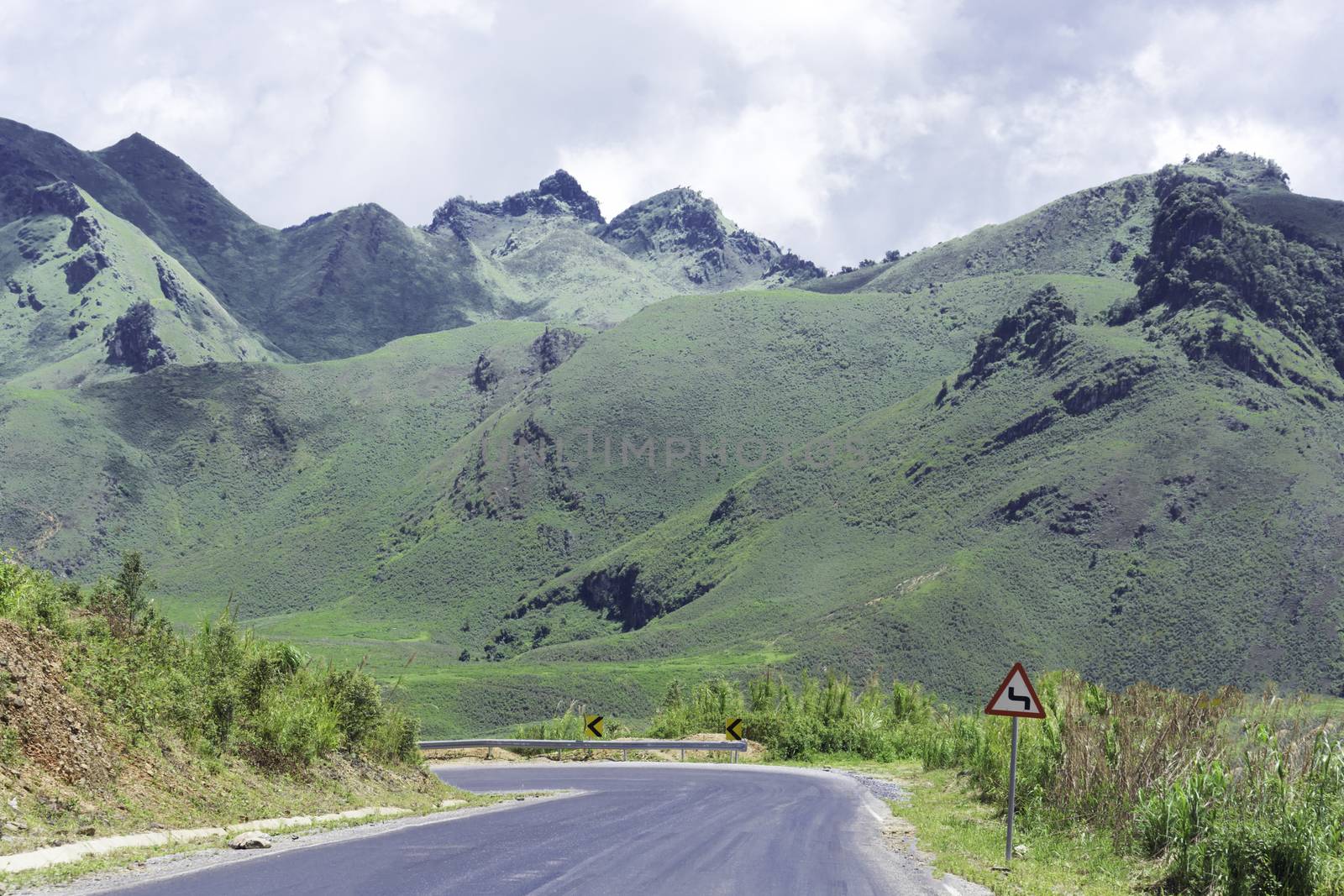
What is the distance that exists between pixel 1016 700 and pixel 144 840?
13.1 meters

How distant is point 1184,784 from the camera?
68.2ft

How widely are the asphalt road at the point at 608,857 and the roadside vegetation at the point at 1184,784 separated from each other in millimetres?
3403

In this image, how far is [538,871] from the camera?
17391 millimetres

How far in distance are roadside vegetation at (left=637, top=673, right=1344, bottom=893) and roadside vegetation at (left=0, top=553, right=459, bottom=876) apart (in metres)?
13.6

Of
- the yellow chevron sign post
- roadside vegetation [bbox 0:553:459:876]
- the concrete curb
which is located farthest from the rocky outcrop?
the concrete curb

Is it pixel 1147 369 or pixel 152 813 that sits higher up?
pixel 1147 369

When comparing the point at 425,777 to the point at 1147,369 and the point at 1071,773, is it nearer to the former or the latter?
the point at 1071,773

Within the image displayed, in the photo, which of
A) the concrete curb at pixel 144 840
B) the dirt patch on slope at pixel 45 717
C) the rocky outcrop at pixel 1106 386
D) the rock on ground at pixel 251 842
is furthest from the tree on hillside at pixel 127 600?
the rocky outcrop at pixel 1106 386

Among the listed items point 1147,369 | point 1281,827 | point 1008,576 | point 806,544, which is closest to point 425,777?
point 1281,827

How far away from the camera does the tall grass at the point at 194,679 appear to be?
21.1 metres

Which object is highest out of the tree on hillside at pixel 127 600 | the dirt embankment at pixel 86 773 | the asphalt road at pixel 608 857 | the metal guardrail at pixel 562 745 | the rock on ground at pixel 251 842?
the tree on hillside at pixel 127 600

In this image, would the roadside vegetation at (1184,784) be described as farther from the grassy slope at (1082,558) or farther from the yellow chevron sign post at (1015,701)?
the grassy slope at (1082,558)

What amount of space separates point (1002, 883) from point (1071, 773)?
707cm

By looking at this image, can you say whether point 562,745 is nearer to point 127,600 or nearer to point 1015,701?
point 127,600
